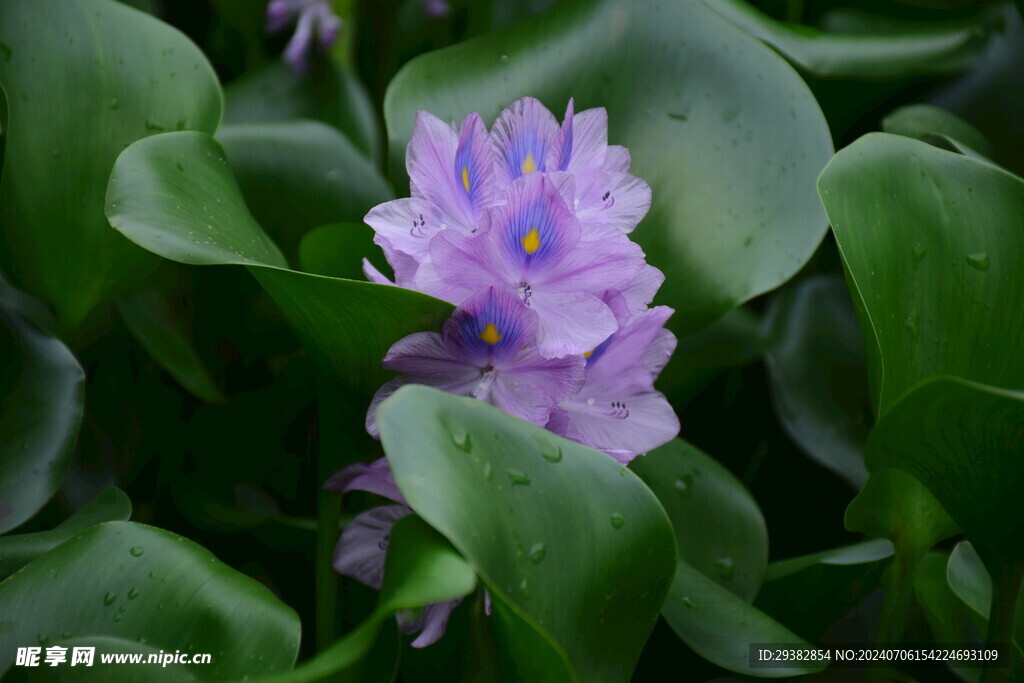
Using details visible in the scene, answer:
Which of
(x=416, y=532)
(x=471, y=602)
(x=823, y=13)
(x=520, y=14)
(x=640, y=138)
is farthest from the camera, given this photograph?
(x=823, y=13)

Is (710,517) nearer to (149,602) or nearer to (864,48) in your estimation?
(149,602)

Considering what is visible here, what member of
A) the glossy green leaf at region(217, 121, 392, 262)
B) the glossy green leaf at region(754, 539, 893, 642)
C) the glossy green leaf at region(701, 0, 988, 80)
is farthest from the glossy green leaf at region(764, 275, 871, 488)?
the glossy green leaf at region(217, 121, 392, 262)

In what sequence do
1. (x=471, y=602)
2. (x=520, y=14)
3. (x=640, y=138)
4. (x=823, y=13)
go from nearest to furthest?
(x=471, y=602)
(x=640, y=138)
(x=520, y=14)
(x=823, y=13)

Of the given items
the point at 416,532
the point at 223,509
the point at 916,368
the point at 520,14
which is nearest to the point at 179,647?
the point at 416,532

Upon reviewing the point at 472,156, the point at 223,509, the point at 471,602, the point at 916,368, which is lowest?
the point at 223,509

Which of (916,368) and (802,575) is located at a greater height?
(916,368)

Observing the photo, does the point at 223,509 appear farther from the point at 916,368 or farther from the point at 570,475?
the point at 916,368

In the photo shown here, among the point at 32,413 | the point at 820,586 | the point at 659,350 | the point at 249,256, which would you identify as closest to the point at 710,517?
the point at 820,586

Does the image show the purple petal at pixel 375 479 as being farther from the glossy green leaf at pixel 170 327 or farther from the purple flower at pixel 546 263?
the glossy green leaf at pixel 170 327
